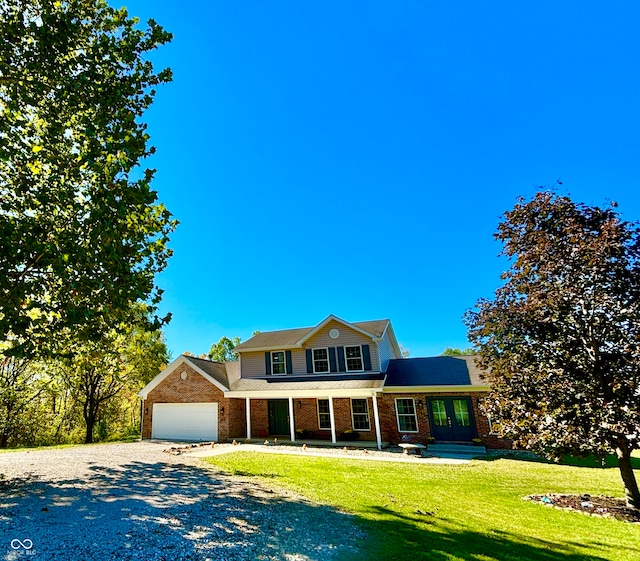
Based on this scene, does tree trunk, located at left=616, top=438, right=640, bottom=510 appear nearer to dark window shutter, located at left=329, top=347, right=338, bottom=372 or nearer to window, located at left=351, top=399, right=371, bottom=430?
window, located at left=351, top=399, right=371, bottom=430

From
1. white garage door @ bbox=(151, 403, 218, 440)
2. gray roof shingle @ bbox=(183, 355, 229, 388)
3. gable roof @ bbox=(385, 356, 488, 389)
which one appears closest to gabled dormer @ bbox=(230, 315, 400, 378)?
gable roof @ bbox=(385, 356, 488, 389)

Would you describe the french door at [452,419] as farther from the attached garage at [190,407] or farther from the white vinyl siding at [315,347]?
the attached garage at [190,407]

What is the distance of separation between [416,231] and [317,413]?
43.0ft

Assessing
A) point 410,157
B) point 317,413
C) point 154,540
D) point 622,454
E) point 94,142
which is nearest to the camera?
point 154,540

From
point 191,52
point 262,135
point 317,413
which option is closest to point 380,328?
point 317,413

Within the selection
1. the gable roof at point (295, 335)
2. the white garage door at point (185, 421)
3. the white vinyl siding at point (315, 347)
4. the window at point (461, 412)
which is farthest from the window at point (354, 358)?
the white garage door at point (185, 421)

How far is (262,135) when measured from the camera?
49.4 ft

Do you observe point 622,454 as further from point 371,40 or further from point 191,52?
point 191,52

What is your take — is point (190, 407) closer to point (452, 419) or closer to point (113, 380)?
point (113, 380)

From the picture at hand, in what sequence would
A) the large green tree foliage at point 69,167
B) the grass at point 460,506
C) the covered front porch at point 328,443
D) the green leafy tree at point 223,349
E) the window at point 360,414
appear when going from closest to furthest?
the grass at point 460,506, the large green tree foliage at point 69,167, the covered front porch at point 328,443, the window at point 360,414, the green leafy tree at point 223,349

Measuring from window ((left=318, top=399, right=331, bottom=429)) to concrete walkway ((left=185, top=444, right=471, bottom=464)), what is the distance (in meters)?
3.01

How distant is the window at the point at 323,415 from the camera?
2038cm

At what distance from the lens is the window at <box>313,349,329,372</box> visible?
69.8 ft

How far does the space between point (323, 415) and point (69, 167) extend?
17480mm
